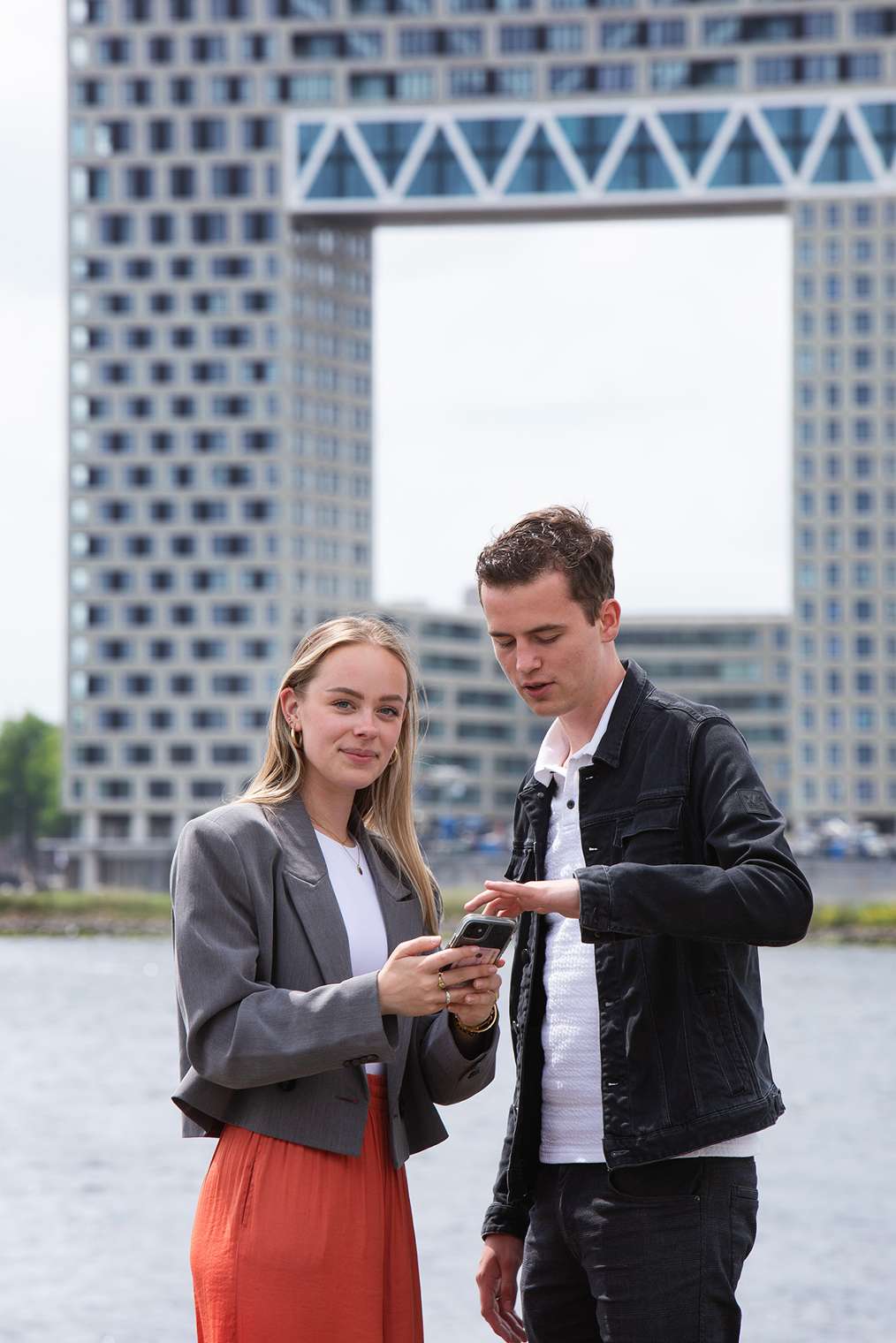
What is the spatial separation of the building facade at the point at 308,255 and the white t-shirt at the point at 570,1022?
260 feet

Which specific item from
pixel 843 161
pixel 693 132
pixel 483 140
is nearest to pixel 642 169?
pixel 693 132

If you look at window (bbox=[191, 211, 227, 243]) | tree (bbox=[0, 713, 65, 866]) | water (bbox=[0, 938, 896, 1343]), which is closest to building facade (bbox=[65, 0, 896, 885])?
window (bbox=[191, 211, 227, 243])

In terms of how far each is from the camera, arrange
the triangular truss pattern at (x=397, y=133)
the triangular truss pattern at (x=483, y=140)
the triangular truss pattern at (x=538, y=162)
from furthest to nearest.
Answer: the triangular truss pattern at (x=397, y=133) → the triangular truss pattern at (x=483, y=140) → the triangular truss pattern at (x=538, y=162)

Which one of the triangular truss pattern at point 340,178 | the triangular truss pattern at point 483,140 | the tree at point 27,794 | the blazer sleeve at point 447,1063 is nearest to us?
the blazer sleeve at point 447,1063

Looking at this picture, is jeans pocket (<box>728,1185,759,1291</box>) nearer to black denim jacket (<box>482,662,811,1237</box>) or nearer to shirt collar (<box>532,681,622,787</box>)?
black denim jacket (<box>482,662,811,1237</box>)

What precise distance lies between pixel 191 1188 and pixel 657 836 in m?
18.4

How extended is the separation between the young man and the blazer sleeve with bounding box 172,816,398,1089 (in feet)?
0.95

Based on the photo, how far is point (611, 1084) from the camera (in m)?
3.23

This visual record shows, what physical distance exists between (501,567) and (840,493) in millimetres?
88238

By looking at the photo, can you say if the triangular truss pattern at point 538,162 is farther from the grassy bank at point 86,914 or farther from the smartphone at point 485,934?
the smartphone at point 485,934

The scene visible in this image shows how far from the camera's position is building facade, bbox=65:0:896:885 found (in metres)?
81.9

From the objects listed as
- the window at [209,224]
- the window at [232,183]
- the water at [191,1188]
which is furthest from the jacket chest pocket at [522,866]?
the window at [209,224]

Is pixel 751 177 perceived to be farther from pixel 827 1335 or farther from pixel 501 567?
pixel 501 567

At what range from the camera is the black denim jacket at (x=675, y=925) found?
3.06 m
